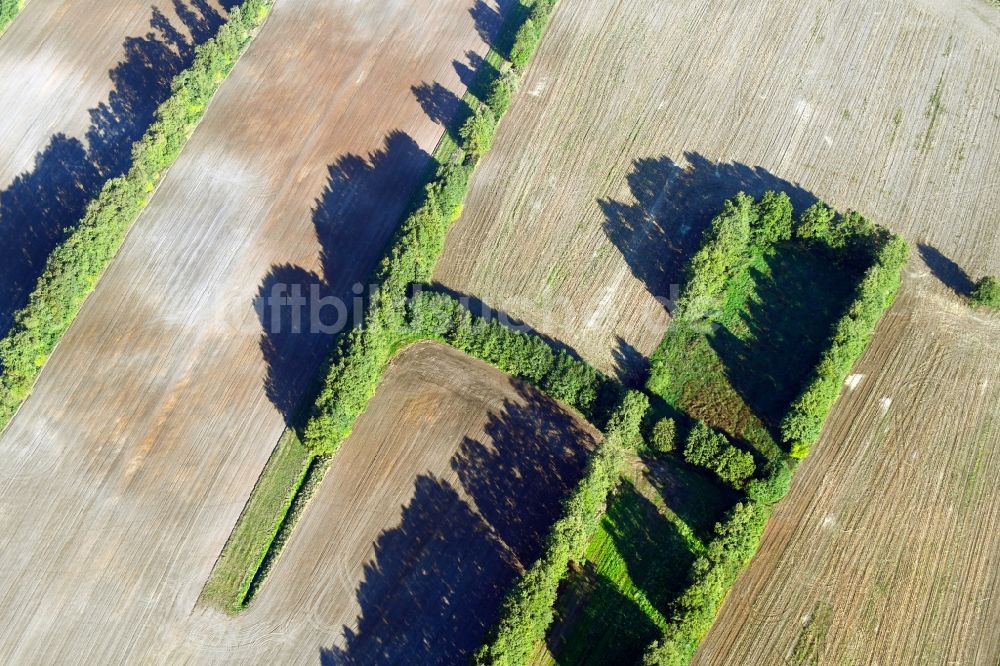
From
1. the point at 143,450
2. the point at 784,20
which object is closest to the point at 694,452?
the point at 143,450

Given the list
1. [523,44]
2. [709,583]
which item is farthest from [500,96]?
[709,583]

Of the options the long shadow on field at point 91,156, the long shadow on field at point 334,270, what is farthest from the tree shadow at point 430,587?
the long shadow on field at point 91,156

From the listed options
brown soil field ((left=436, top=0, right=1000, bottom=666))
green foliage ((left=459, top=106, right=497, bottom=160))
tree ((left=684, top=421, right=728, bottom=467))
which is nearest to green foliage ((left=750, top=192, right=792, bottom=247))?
brown soil field ((left=436, top=0, right=1000, bottom=666))

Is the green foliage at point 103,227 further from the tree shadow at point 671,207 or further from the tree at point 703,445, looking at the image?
the tree at point 703,445

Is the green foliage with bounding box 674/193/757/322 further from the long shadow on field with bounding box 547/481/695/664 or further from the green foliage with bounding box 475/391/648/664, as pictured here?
the long shadow on field with bounding box 547/481/695/664

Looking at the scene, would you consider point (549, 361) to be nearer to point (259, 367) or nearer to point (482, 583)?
point (482, 583)

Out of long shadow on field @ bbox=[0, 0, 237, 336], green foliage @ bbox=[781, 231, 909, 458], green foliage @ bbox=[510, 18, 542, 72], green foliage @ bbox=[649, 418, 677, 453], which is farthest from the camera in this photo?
green foliage @ bbox=[510, 18, 542, 72]

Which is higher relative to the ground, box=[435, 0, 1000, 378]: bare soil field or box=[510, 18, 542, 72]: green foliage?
box=[510, 18, 542, 72]: green foliage
